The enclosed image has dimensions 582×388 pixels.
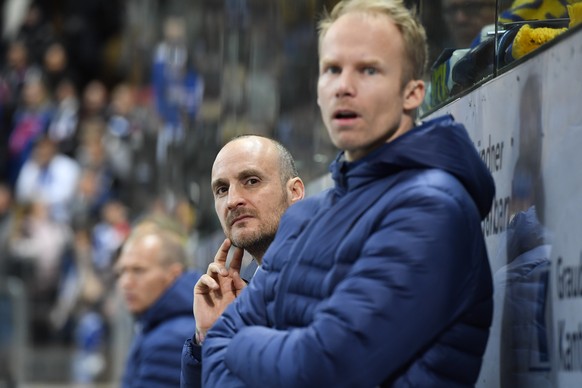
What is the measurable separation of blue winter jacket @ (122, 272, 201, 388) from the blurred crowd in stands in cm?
538

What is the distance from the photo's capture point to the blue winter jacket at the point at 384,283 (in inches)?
95.3

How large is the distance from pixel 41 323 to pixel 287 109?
887 cm

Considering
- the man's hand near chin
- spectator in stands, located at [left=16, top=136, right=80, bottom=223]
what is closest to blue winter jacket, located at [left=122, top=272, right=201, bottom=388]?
the man's hand near chin

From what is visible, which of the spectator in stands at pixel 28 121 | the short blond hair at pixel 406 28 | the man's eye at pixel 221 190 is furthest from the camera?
the spectator in stands at pixel 28 121

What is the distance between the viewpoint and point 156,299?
600 centimetres

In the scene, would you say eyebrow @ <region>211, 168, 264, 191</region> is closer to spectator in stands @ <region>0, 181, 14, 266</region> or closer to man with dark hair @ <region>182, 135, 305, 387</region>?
man with dark hair @ <region>182, 135, 305, 387</region>

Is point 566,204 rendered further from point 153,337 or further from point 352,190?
point 153,337

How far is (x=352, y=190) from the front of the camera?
266 cm

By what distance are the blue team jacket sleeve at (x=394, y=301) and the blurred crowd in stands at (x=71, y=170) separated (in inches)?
346


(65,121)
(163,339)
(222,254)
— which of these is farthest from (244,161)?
(65,121)

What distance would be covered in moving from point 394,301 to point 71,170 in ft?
49.8

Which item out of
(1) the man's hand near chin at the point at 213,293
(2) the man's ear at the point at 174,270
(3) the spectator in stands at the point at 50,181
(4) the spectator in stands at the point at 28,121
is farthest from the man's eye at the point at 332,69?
(4) the spectator in stands at the point at 28,121

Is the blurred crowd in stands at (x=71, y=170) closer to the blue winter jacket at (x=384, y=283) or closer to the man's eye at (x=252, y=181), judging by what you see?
the man's eye at (x=252, y=181)

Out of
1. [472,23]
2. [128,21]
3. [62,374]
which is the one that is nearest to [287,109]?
[472,23]
